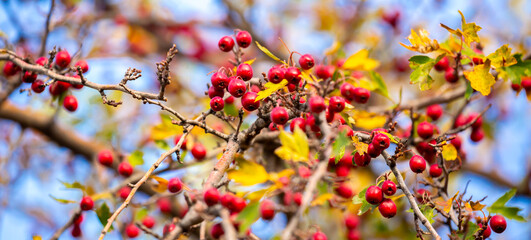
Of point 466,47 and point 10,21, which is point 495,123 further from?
point 10,21

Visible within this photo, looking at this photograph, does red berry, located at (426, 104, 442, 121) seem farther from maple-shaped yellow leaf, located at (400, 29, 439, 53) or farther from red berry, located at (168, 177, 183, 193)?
red berry, located at (168, 177, 183, 193)

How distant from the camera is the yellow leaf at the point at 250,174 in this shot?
1.64m

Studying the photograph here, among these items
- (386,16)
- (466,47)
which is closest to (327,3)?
(386,16)

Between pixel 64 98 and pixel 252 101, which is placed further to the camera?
pixel 64 98

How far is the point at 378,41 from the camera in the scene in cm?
636

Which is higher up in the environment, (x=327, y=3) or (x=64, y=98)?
(x=327, y=3)

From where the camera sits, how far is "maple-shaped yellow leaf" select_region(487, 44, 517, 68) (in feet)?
7.45

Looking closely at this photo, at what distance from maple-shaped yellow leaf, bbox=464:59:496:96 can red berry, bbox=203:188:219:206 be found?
1423mm

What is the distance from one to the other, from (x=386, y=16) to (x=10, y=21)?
4.83 meters

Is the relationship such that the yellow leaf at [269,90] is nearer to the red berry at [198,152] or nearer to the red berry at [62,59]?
the red berry at [198,152]

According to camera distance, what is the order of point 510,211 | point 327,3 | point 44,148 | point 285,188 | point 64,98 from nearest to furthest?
point 285,188 → point 510,211 → point 64,98 → point 44,148 → point 327,3

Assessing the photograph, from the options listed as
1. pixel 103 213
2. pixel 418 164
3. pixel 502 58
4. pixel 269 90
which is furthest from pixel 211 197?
pixel 502 58

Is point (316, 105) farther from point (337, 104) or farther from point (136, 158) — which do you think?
point (136, 158)

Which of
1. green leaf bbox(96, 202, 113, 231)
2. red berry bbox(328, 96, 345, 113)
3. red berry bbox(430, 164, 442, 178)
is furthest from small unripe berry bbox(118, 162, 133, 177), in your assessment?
red berry bbox(430, 164, 442, 178)
